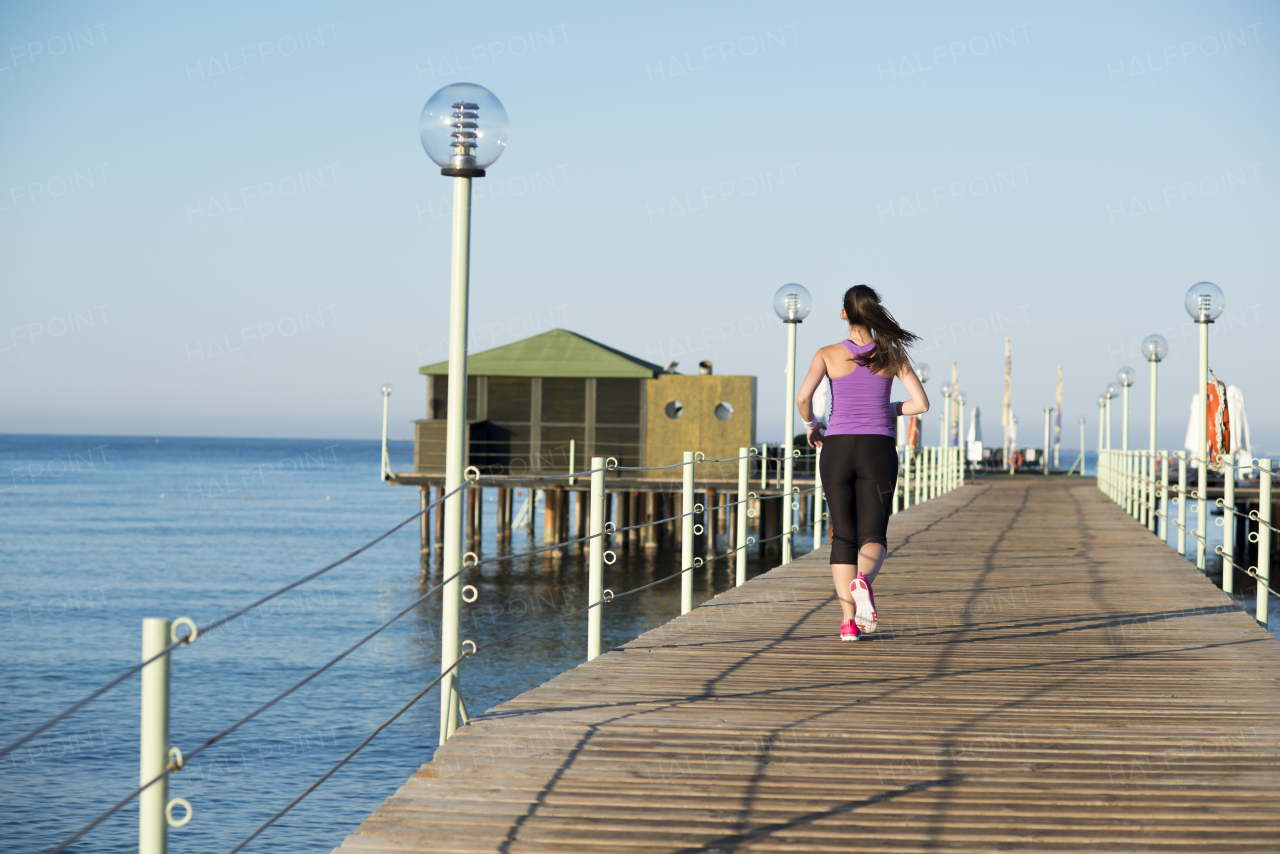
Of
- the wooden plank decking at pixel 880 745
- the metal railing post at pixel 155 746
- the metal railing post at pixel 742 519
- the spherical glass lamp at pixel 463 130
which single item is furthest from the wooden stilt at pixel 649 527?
the metal railing post at pixel 155 746

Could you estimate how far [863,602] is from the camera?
5.47 metres

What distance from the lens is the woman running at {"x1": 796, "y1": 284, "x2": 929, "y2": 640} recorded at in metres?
5.20

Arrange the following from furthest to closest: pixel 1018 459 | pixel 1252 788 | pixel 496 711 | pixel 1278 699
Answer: pixel 1018 459 < pixel 1278 699 < pixel 496 711 < pixel 1252 788

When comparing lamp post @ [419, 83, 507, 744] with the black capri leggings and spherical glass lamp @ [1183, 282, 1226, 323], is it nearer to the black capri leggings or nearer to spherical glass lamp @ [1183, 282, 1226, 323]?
the black capri leggings

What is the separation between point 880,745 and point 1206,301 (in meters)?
9.31

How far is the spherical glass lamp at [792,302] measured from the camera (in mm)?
10852

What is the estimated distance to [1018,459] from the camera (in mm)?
44906

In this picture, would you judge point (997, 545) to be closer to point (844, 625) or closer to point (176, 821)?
point (844, 625)

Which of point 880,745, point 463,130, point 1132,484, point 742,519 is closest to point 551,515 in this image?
point 1132,484

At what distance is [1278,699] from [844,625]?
1860 millimetres

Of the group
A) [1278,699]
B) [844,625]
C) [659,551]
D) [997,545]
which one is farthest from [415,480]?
[1278,699]

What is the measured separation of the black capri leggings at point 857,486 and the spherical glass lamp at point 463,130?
6.64 feet

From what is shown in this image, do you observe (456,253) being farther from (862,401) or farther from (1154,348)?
(1154,348)

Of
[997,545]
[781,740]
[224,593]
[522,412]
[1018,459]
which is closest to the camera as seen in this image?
[781,740]
